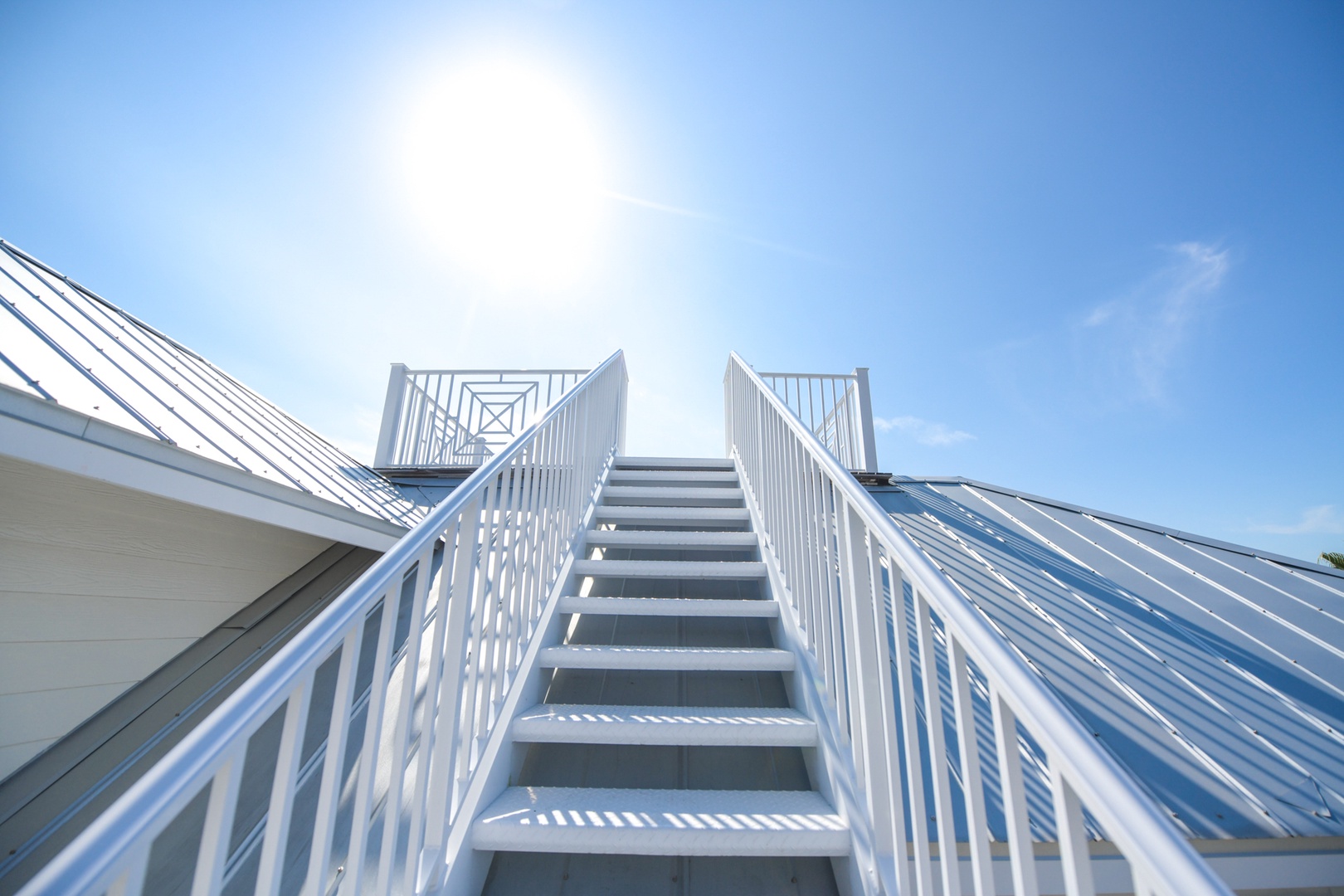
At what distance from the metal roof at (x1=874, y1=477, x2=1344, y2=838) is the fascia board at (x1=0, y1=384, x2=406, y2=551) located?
120 inches

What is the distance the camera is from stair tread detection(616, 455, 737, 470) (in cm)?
420

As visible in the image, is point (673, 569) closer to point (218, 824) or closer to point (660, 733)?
point (660, 733)

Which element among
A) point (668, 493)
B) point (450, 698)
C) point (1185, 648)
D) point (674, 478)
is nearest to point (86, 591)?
point (450, 698)

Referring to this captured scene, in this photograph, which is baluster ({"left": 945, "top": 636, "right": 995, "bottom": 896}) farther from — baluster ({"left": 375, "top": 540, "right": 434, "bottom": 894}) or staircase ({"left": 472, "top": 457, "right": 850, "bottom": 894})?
baluster ({"left": 375, "top": 540, "right": 434, "bottom": 894})

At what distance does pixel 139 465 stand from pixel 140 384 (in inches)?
24.0

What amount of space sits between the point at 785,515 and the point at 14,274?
3.26 meters

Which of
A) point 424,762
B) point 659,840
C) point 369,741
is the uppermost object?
point 369,741

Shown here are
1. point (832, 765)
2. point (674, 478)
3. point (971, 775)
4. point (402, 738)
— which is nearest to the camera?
point (971, 775)

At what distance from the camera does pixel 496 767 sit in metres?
1.51

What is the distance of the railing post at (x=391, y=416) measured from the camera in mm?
4578

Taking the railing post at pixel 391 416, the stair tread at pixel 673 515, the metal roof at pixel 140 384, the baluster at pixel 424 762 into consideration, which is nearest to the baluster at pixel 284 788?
the baluster at pixel 424 762

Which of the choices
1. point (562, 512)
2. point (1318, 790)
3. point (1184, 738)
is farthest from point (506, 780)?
point (1318, 790)

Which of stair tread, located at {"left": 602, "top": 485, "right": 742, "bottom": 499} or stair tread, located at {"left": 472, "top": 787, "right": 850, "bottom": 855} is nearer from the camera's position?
stair tread, located at {"left": 472, "top": 787, "right": 850, "bottom": 855}

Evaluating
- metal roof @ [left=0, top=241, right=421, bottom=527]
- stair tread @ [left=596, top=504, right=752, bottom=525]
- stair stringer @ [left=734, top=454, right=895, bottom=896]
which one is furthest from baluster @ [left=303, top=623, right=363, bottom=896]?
stair tread @ [left=596, top=504, right=752, bottom=525]
